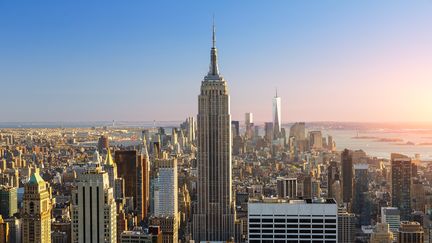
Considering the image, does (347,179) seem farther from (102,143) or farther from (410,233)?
(102,143)

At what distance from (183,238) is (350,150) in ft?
11.1

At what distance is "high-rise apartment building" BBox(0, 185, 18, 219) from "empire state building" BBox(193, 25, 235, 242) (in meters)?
4.84

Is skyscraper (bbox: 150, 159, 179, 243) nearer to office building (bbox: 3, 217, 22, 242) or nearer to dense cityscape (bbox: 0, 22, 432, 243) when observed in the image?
dense cityscape (bbox: 0, 22, 432, 243)

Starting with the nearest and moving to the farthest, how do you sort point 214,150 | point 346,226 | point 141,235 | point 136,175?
point 141,235, point 346,226, point 136,175, point 214,150

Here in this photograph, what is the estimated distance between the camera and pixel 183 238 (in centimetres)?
1162

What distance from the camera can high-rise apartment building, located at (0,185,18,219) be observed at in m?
9.49

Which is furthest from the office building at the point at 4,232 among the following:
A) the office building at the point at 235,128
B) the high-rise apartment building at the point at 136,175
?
the office building at the point at 235,128

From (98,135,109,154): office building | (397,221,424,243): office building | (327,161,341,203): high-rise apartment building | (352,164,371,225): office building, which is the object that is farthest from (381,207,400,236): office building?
(98,135,109,154): office building

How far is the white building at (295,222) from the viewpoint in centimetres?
751

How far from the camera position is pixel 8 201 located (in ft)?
32.4

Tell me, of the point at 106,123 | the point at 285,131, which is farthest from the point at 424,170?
the point at 106,123

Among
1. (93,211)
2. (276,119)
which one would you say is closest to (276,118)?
(276,119)

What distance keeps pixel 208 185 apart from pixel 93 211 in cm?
796

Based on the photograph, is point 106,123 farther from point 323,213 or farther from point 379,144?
point 379,144
